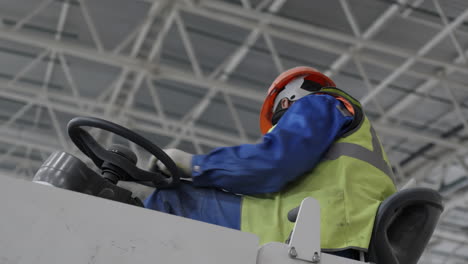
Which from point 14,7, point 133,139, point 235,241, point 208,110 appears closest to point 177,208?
point 133,139

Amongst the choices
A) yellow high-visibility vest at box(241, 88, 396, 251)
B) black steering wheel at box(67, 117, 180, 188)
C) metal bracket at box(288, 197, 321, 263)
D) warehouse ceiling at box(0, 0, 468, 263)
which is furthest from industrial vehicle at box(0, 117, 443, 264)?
warehouse ceiling at box(0, 0, 468, 263)

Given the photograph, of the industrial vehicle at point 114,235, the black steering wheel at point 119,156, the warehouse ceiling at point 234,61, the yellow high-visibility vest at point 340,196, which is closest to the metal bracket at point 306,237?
the industrial vehicle at point 114,235

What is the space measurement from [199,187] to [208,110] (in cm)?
951

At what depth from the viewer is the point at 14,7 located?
10.1m

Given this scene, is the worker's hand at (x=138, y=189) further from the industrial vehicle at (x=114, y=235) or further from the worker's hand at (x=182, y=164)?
the industrial vehicle at (x=114, y=235)

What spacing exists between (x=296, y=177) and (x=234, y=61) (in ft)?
26.5

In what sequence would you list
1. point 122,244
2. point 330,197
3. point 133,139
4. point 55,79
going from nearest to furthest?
point 122,244
point 133,139
point 330,197
point 55,79

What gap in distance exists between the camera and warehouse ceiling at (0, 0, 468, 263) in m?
8.81

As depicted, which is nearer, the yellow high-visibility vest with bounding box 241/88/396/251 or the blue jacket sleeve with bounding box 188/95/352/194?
the yellow high-visibility vest with bounding box 241/88/396/251

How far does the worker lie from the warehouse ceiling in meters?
5.36

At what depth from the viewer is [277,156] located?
2291 millimetres

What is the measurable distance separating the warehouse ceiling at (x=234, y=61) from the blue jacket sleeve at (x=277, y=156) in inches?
214

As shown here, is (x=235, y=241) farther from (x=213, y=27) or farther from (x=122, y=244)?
(x=213, y=27)

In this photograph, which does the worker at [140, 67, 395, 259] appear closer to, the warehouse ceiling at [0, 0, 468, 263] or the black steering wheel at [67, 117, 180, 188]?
the black steering wheel at [67, 117, 180, 188]
